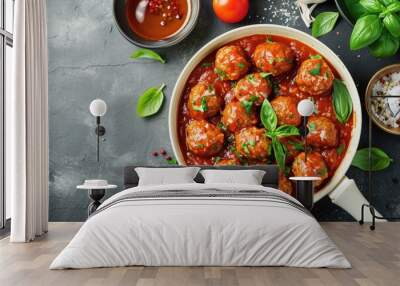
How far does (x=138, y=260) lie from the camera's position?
3639 millimetres

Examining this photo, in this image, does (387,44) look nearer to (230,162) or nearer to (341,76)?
(341,76)

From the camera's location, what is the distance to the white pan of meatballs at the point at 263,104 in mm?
5617

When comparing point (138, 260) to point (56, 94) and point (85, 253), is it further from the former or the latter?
point (56, 94)

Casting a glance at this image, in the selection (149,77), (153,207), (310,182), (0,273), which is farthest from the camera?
(149,77)

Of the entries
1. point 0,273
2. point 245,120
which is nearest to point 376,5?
point 245,120

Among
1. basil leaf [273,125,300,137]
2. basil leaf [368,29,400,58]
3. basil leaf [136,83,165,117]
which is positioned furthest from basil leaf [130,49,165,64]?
basil leaf [368,29,400,58]

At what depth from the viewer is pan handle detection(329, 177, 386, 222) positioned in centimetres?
565

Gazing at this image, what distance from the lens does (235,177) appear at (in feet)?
17.4

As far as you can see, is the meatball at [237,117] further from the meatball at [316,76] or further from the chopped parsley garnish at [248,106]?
the meatball at [316,76]

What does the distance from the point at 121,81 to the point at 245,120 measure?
1471mm

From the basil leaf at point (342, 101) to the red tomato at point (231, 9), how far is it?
1.22m

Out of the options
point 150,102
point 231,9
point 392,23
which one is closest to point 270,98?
point 231,9

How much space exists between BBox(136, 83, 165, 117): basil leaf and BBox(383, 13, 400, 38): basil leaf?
8.00 ft

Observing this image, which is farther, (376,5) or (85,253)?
(376,5)
